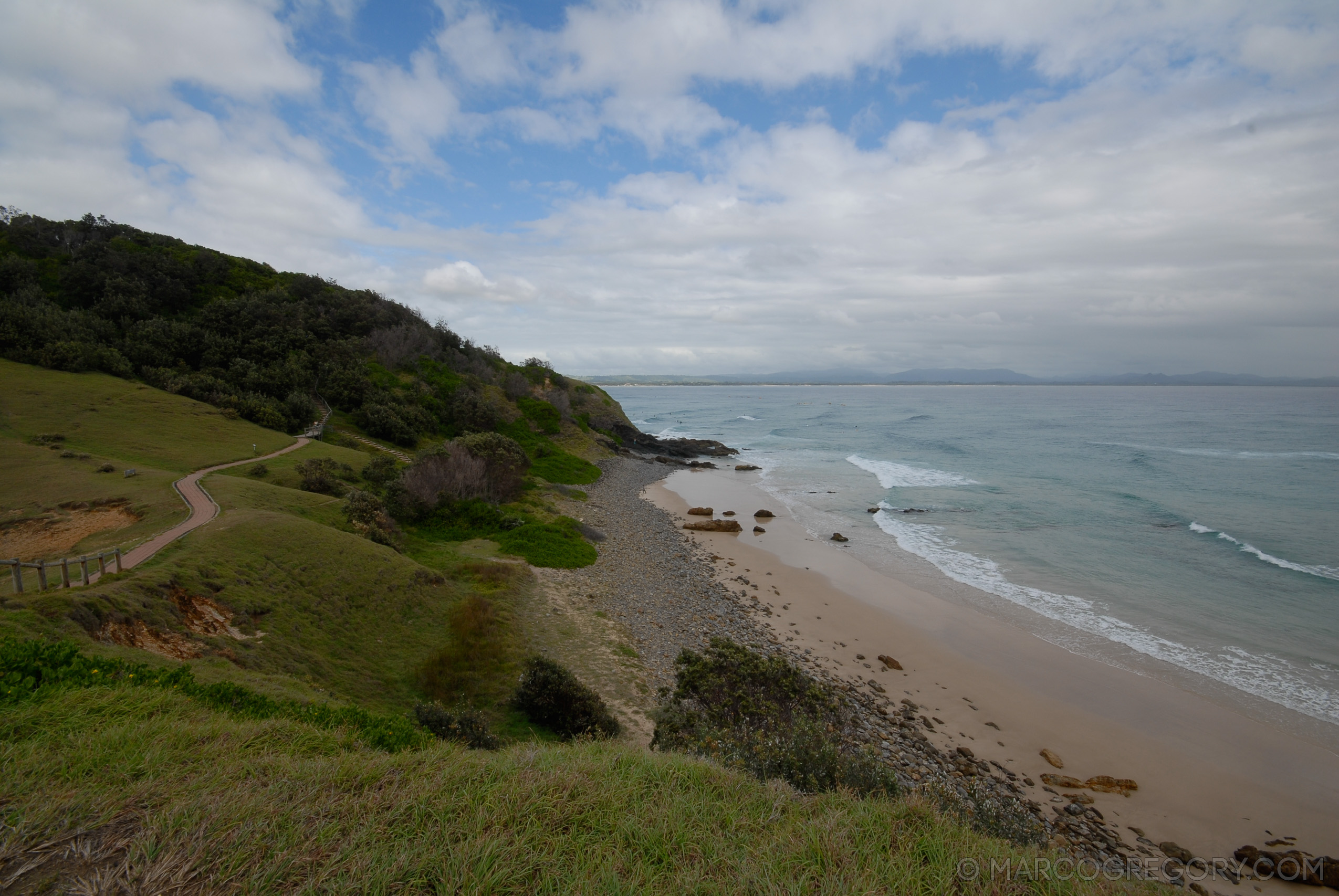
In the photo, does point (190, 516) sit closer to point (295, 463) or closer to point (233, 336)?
point (295, 463)

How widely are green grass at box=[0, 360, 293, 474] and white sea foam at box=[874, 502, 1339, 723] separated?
1123 inches

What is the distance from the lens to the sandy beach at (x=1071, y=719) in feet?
31.1

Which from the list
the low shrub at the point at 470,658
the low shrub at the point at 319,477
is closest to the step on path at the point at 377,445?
the low shrub at the point at 319,477

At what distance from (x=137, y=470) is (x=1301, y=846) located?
28.6 m

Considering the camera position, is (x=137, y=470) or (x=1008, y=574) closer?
(x=137, y=470)

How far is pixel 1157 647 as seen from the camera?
1527cm

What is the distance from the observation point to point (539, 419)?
45.3 meters

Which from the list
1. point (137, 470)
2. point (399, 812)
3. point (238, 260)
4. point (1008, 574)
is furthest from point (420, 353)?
point (399, 812)

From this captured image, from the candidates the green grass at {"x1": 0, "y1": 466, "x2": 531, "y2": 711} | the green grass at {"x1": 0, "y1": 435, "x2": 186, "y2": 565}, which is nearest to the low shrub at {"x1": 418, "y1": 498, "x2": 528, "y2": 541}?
the green grass at {"x1": 0, "y1": 466, "x2": 531, "y2": 711}

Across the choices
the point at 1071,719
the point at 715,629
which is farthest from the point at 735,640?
the point at 1071,719

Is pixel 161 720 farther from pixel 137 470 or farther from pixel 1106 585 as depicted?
pixel 1106 585

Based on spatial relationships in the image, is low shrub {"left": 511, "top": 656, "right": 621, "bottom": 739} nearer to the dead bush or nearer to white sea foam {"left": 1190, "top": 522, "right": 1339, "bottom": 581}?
the dead bush

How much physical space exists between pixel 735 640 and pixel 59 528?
16431mm

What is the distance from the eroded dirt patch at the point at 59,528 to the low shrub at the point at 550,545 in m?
9.88
